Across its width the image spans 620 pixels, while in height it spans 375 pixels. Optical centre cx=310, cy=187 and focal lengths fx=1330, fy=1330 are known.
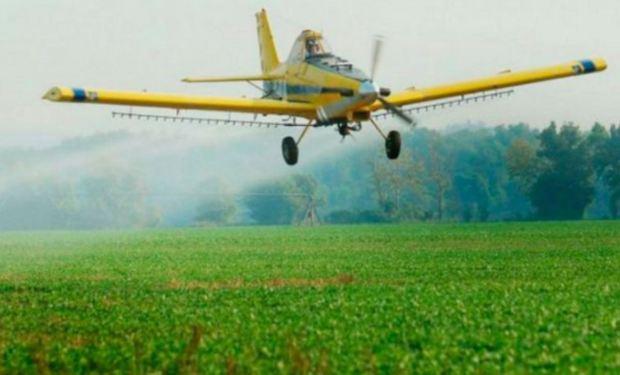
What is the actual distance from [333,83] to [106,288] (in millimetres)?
11081

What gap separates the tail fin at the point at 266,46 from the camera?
6112 cm

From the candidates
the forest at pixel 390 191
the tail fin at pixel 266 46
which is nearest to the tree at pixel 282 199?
the forest at pixel 390 191

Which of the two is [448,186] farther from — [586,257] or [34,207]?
[586,257]

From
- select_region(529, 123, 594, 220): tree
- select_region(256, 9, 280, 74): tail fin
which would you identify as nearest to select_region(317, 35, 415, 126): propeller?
select_region(256, 9, 280, 74): tail fin

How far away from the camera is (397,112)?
4472cm

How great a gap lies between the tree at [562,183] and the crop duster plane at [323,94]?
88.9 metres

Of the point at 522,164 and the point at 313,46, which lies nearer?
the point at 313,46

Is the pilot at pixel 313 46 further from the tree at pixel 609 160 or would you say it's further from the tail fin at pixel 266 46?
the tree at pixel 609 160

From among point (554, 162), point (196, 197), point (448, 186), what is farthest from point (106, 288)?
point (196, 197)

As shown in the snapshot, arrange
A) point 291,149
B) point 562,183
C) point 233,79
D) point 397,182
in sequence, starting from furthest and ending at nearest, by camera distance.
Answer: point 397,182 → point 562,183 → point 233,79 → point 291,149

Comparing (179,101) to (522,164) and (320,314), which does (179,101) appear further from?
(522,164)

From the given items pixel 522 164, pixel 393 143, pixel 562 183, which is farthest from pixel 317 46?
pixel 522 164

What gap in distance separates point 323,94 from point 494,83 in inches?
258

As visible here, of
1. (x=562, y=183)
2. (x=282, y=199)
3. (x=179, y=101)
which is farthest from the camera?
(x=282, y=199)
